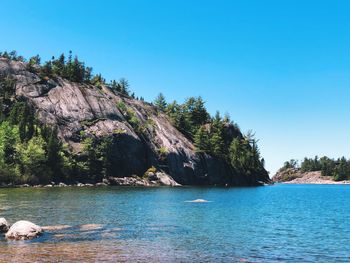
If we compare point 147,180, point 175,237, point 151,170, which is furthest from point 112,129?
point 175,237

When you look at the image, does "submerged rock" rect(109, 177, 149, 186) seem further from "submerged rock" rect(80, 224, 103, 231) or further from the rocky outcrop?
"submerged rock" rect(80, 224, 103, 231)

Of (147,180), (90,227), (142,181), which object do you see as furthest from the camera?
(147,180)

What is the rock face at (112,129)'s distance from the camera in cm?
16612

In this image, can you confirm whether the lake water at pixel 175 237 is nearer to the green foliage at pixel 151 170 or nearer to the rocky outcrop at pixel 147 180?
the rocky outcrop at pixel 147 180

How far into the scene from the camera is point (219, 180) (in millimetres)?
195125

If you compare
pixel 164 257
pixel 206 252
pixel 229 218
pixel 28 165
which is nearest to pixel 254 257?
pixel 206 252

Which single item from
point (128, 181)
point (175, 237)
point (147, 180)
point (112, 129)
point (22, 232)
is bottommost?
point (175, 237)

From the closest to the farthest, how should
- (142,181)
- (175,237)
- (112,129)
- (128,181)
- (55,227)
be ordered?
1. (175,237)
2. (55,227)
3. (128,181)
4. (142,181)
5. (112,129)

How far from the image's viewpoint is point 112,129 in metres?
171

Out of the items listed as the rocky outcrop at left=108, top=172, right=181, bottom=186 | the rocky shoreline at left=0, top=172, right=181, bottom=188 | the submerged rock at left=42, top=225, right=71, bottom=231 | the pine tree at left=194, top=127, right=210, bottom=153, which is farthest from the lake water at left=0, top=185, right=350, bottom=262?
the pine tree at left=194, top=127, right=210, bottom=153

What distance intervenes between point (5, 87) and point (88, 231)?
144 m

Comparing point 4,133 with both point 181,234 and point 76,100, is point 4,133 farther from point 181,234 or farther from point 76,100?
point 181,234

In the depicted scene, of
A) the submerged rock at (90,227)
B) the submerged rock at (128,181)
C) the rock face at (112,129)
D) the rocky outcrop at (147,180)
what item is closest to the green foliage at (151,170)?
the rocky outcrop at (147,180)

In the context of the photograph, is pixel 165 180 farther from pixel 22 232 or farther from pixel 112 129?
pixel 22 232
